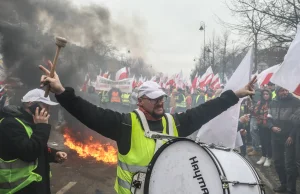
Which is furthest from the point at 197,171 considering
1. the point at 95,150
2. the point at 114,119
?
the point at 95,150

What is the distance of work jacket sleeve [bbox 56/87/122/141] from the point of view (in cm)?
302

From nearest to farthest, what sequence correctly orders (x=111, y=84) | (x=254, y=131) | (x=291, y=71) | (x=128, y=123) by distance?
(x=128, y=123)
(x=291, y=71)
(x=254, y=131)
(x=111, y=84)

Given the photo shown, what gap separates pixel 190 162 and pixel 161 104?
76cm

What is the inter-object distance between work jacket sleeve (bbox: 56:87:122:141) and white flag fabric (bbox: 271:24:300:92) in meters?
2.54

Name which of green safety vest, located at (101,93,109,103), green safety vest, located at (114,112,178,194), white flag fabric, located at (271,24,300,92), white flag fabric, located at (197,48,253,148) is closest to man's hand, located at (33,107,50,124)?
green safety vest, located at (114,112,178,194)

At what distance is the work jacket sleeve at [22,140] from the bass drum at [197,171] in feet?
3.28

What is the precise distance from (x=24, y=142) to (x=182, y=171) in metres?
1.35

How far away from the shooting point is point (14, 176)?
3115 millimetres

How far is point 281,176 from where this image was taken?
7.00 m

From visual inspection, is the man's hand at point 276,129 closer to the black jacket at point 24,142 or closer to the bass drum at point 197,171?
the bass drum at point 197,171

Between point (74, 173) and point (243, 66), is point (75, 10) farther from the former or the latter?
point (243, 66)

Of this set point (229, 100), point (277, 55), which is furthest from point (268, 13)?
point (229, 100)

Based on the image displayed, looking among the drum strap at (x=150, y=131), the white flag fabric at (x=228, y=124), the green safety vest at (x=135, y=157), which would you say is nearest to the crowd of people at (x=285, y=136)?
the white flag fabric at (x=228, y=124)

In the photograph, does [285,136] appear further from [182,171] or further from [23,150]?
[23,150]
